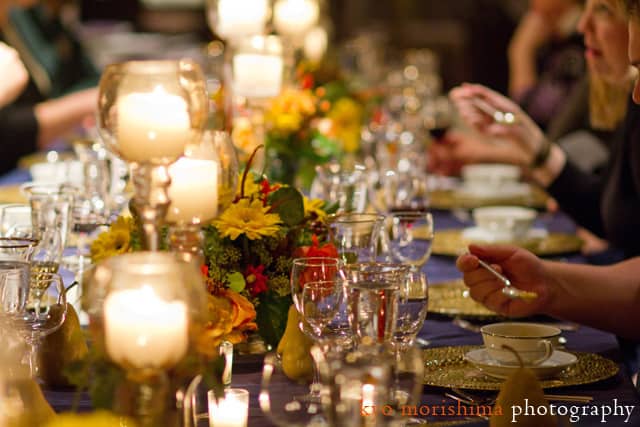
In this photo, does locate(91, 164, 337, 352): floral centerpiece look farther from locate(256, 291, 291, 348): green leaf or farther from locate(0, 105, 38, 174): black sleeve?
locate(0, 105, 38, 174): black sleeve

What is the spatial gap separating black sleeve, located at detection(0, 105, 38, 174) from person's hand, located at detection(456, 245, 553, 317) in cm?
242

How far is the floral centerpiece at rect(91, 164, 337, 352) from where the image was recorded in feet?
5.18

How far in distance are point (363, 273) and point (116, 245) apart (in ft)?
1.28

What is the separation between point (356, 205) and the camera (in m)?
2.25

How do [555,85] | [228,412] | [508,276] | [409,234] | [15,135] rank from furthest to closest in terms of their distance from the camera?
[555,85], [15,135], [409,234], [508,276], [228,412]

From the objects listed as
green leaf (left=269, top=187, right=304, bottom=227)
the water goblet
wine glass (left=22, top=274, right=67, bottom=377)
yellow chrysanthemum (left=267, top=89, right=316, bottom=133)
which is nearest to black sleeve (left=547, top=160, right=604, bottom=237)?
yellow chrysanthemum (left=267, top=89, right=316, bottom=133)

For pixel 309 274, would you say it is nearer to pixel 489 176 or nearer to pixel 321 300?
pixel 321 300

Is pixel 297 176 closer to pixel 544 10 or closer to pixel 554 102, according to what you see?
pixel 554 102

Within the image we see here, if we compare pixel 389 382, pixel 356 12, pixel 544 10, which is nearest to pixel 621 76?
pixel 389 382

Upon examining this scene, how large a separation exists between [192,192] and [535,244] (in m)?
1.43

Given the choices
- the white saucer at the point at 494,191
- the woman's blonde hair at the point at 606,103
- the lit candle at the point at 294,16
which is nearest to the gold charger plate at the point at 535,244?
the woman's blonde hair at the point at 606,103

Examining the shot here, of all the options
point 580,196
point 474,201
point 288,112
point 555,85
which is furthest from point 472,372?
point 555,85

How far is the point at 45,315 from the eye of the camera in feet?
5.06

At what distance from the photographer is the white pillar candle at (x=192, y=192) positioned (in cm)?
139
